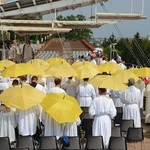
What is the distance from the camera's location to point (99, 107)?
11641mm

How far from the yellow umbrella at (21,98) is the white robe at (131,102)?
3.51 meters

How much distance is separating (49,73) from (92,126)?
431 centimetres

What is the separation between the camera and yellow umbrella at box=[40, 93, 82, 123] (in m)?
10.6

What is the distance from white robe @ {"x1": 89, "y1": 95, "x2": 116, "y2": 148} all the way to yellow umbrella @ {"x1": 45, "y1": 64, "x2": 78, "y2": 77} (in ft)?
13.3

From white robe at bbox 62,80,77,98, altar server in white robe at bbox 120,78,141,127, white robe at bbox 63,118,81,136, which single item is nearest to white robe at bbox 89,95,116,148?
white robe at bbox 63,118,81,136

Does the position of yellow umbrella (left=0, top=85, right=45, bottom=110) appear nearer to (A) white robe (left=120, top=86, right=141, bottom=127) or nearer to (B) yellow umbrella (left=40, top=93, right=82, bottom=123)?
(B) yellow umbrella (left=40, top=93, right=82, bottom=123)

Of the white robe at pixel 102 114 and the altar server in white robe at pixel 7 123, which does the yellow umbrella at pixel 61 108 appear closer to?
the white robe at pixel 102 114

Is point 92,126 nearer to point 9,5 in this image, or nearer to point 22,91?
point 22,91

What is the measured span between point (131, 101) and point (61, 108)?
13.7 ft

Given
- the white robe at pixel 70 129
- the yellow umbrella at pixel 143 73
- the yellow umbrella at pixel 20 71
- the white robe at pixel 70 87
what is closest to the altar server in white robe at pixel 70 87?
the white robe at pixel 70 87

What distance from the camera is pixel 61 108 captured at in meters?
10.7

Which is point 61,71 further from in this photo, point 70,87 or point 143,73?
→ point 143,73

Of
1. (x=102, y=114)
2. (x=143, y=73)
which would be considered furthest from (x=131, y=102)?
(x=143, y=73)

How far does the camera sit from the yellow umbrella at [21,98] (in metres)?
11.1
